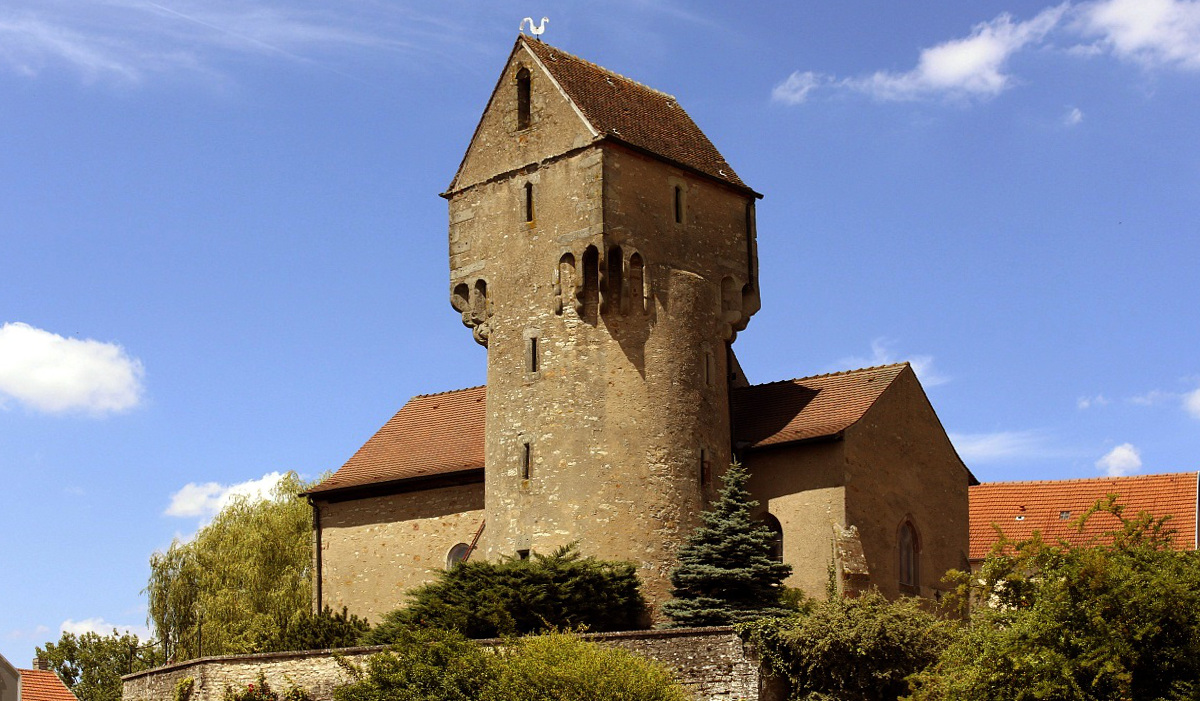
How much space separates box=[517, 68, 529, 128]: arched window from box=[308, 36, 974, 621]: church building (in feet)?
0.16

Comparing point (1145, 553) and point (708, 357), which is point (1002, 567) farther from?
point (708, 357)

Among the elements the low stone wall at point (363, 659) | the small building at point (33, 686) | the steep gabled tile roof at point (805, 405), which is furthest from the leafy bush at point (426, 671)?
the small building at point (33, 686)

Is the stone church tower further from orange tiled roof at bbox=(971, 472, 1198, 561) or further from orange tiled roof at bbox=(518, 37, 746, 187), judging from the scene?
orange tiled roof at bbox=(971, 472, 1198, 561)

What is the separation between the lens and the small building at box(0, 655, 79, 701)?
127ft

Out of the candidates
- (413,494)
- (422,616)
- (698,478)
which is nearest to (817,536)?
(698,478)

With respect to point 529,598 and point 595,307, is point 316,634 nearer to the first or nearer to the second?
point 529,598

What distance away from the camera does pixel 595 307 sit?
3625 centimetres

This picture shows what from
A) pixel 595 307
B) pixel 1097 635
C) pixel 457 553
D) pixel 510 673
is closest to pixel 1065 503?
pixel 457 553

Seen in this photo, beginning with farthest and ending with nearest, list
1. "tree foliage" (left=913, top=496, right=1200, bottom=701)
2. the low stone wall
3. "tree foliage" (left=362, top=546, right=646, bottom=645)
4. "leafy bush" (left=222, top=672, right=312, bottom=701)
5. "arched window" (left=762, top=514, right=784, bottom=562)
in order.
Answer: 1. "arched window" (left=762, top=514, right=784, bottom=562)
2. "tree foliage" (left=362, top=546, right=646, bottom=645)
3. "leafy bush" (left=222, top=672, right=312, bottom=701)
4. the low stone wall
5. "tree foliage" (left=913, top=496, right=1200, bottom=701)

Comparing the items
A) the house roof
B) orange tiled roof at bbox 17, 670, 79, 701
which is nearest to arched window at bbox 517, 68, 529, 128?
the house roof

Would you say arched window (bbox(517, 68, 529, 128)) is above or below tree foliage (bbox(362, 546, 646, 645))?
above

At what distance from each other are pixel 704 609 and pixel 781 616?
6.22 feet

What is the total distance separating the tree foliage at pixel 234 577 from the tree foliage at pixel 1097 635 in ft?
88.9

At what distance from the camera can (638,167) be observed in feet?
123
